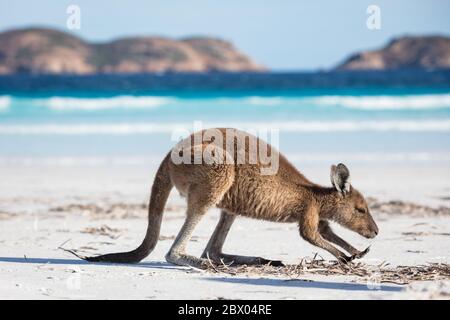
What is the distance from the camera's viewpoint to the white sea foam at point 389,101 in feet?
80.7

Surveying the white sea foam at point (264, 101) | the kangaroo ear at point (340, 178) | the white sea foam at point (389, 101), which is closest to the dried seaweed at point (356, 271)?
the kangaroo ear at point (340, 178)

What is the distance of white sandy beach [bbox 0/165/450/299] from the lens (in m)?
4.77

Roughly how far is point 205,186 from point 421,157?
7.78 meters

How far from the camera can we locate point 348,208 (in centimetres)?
595

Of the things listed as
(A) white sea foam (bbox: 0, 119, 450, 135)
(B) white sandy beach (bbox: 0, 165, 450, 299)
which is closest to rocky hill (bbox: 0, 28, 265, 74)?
(A) white sea foam (bbox: 0, 119, 450, 135)

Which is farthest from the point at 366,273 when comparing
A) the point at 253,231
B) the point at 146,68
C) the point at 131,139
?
the point at 146,68

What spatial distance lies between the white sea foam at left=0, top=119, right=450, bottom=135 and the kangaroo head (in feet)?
37.2

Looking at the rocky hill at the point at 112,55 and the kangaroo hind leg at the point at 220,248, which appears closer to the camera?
the kangaroo hind leg at the point at 220,248

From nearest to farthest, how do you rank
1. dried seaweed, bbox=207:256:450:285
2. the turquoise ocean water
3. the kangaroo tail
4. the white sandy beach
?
the white sandy beach → dried seaweed, bbox=207:256:450:285 → the kangaroo tail → the turquoise ocean water

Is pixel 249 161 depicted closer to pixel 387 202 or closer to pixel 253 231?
pixel 253 231

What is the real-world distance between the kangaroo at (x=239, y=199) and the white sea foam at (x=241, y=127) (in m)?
11.5

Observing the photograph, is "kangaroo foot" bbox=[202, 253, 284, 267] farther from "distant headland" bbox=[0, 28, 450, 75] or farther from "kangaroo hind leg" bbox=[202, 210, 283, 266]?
"distant headland" bbox=[0, 28, 450, 75]

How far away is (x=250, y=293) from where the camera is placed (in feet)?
15.5

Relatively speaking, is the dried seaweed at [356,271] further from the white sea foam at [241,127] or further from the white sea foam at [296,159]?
the white sea foam at [241,127]
